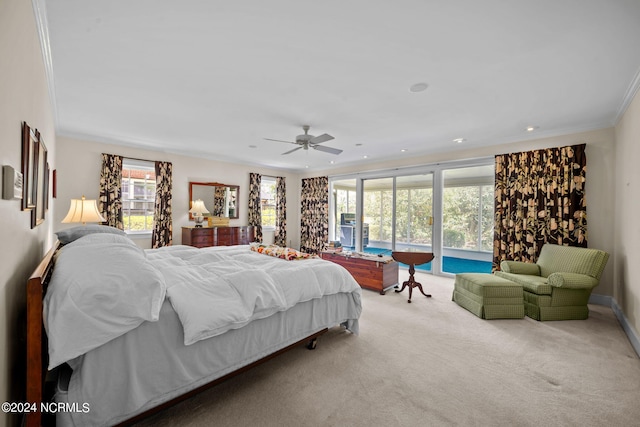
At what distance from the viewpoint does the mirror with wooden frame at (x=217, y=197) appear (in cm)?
620

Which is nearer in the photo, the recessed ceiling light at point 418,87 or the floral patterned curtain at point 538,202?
the recessed ceiling light at point 418,87

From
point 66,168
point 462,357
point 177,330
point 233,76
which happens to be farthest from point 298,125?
point 66,168

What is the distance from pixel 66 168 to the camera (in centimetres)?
465

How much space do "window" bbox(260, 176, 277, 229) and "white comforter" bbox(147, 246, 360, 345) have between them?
4558mm

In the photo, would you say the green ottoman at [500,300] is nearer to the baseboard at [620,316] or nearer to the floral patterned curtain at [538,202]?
the baseboard at [620,316]

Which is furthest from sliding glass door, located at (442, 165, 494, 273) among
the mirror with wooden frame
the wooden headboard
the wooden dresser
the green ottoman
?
the wooden headboard

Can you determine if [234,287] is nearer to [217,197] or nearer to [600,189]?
[217,197]

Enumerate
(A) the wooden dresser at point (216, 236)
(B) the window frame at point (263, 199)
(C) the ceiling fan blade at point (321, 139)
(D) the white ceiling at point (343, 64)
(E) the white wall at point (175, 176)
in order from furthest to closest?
(B) the window frame at point (263, 199) → (A) the wooden dresser at point (216, 236) → (E) the white wall at point (175, 176) → (C) the ceiling fan blade at point (321, 139) → (D) the white ceiling at point (343, 64)

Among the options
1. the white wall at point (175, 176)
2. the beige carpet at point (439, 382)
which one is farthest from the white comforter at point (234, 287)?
the white wall at point (175, 176)

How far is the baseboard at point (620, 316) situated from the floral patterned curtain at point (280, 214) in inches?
250

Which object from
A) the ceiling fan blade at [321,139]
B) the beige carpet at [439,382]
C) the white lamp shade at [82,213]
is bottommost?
the beige carpet at [439,382]

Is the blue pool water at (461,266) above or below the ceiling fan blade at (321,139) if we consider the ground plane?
below

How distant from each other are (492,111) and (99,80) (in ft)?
14.7

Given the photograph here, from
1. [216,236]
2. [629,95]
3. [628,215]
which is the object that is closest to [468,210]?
[628,215]
